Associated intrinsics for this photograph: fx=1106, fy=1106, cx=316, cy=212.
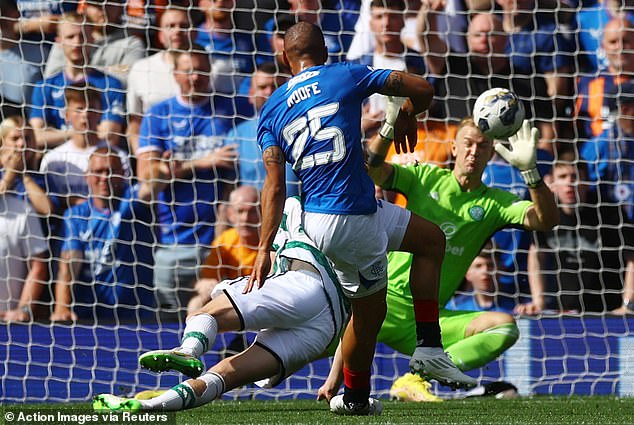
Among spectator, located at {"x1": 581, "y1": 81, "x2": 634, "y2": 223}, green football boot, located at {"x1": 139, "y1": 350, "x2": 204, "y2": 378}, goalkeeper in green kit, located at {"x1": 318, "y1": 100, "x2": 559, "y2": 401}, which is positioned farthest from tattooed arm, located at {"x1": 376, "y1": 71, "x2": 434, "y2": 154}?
spectator, located at {"x1": 581, "y1": 81, "x2": 634, "y2": 223}

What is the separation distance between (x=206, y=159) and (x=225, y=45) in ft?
3.46

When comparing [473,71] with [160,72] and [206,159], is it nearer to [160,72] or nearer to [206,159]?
[206,159]

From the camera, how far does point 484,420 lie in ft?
18.0

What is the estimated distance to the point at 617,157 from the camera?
29.4 feet

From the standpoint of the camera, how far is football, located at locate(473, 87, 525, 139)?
20.4ft

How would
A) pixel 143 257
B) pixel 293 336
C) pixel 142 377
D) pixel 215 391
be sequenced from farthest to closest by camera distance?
1. pixel 143 257
2. pixel 142 377
3. pixel 293 336
4. pixel 215 391

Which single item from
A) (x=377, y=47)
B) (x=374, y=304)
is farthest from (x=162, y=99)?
(x=374, y=304)

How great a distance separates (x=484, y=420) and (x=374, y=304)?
83 centimetres

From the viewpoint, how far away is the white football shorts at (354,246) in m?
5.04

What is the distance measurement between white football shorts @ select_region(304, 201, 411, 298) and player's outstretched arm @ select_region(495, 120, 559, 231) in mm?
1495

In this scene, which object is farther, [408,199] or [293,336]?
[408,199]

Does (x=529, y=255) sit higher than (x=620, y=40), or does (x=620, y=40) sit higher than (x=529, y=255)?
(x=620, y=40)

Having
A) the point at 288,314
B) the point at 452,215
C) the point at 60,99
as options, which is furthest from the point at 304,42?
the point at 60,99

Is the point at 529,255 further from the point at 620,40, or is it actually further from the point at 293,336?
the point at 293,336
